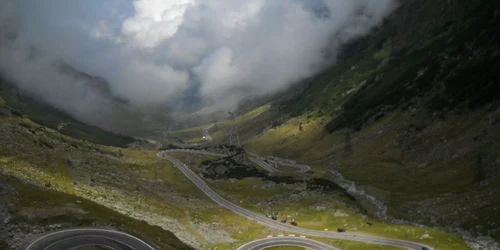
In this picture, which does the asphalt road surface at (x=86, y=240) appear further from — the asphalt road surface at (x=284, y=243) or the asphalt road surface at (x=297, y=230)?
the asphalt road surface at (x=297, y=230)

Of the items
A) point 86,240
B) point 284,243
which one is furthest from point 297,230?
point 86,240

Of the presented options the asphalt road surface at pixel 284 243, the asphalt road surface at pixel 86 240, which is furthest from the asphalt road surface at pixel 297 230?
the asphalt road surface at pixel 86 240

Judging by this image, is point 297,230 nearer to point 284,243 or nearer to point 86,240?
point 284,243

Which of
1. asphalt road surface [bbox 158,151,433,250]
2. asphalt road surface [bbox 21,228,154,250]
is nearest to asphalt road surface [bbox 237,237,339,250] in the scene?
asphalt road surface [bbox 158,151,433,250]

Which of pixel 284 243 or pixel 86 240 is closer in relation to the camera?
pixel 86 240

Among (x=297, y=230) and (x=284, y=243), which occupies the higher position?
(x=297, y=230)

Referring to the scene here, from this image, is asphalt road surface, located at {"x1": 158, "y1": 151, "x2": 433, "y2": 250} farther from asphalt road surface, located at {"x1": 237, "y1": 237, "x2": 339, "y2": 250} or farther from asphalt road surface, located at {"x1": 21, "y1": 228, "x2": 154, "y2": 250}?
asphalt road surface, located at {"x1": 21, "y1": 228, "x2": 154, "y2": 250}

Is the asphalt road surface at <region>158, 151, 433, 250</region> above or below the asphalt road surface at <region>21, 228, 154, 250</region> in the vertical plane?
above

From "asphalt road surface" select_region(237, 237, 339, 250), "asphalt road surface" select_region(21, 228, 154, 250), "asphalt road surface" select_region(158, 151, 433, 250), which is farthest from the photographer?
"asphalt road surface" select_region(237, 237, 339, 250)
